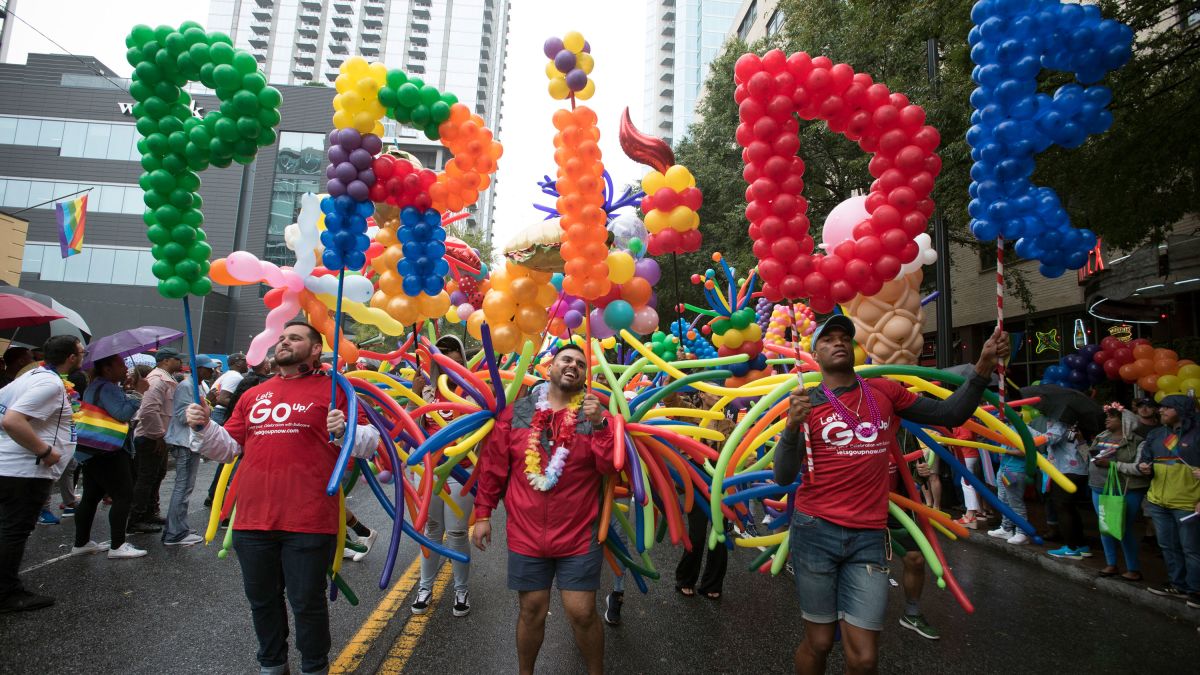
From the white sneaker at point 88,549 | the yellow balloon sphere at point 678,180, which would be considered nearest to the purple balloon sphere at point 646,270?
the yellow balloon sphere at point 678,180

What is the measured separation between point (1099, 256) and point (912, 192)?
29.9 ft

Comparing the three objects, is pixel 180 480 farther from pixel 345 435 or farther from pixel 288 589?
pixel 345 435

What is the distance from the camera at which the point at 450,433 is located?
10.8 ft

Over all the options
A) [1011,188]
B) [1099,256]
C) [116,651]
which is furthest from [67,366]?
[1099,256]

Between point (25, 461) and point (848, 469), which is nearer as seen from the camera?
point (848, 469)

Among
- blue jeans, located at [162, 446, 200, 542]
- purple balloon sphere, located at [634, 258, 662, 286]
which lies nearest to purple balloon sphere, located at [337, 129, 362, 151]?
purple balloon sphere, located at [634, 258, 662, 286]

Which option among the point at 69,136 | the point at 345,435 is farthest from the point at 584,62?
the point at 69,136

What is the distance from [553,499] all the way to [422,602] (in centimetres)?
204

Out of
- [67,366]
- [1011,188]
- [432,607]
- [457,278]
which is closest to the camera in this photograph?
[1011,188]

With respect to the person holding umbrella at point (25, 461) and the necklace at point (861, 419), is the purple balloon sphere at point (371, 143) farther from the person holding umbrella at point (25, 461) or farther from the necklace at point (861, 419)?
the person holding umbrella at point (25, 461)

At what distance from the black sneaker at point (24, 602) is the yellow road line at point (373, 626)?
2190mm

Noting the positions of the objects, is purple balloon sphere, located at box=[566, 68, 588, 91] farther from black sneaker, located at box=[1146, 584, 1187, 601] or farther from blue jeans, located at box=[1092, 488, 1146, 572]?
black sneaker, located at box=[1146, 584, 1187, 601]

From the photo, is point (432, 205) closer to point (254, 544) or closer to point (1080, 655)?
point (254, 544)

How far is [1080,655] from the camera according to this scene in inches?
164
